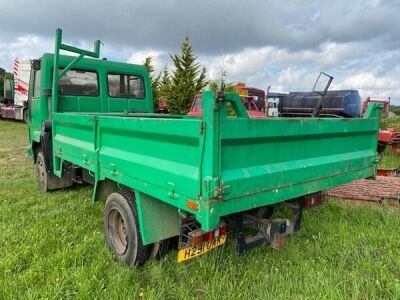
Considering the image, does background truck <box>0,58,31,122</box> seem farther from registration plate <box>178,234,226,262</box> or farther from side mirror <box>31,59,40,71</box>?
registration plate <box>178,234,226,262</box>

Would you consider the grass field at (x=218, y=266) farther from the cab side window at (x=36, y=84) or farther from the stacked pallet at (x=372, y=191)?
the cab side window at (x=36, y=84)

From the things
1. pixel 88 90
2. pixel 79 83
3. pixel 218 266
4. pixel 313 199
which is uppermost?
pixel 79 83

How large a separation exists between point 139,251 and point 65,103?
317cm

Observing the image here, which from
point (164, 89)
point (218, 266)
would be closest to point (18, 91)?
point (164, 89)

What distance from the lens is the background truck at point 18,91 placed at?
65.7 feet

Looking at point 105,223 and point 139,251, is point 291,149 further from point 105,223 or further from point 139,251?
point 105,223

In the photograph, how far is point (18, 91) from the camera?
2138 centimetres

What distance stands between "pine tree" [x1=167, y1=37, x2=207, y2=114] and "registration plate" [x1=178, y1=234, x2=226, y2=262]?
23.2 m

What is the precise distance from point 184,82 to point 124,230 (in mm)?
24061

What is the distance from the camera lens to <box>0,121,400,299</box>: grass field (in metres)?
2.84

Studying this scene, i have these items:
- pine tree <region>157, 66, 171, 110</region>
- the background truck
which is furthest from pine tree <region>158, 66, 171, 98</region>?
the background truck

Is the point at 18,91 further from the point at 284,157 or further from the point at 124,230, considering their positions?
the point at 284,157

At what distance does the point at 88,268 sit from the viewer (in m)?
3.21

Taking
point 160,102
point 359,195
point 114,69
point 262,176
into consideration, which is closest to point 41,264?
point 262,176
